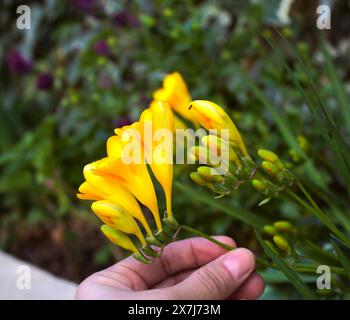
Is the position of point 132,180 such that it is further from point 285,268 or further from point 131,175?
point 285,268

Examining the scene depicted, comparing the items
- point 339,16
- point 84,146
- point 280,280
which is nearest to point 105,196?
point 280,280

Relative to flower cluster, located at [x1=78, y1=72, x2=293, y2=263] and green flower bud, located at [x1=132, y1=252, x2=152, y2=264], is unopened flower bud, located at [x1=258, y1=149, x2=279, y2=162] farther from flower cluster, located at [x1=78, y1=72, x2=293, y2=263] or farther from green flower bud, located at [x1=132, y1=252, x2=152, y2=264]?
green flower bud, located at [x1=132, y1=252, x2=152, y2=264]

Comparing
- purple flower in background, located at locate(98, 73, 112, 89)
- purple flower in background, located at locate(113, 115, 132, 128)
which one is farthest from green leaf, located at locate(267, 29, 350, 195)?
purple flower in background, located at locate(98, 73, 112, 89)

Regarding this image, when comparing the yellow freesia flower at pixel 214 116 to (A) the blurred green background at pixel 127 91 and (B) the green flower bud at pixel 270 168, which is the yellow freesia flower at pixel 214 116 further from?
(A) the blurred green background at pixel 127 91

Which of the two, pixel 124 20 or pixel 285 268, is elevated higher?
pixel 124 20

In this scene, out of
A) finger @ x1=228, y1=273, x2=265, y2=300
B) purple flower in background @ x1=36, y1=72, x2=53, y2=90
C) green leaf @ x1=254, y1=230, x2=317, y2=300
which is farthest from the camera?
purple flower in background @ x1=36, y1=72, x2=53, y2=90

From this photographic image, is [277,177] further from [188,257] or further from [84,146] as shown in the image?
[84,146]

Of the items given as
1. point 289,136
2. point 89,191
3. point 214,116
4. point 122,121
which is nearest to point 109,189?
point 89,191
